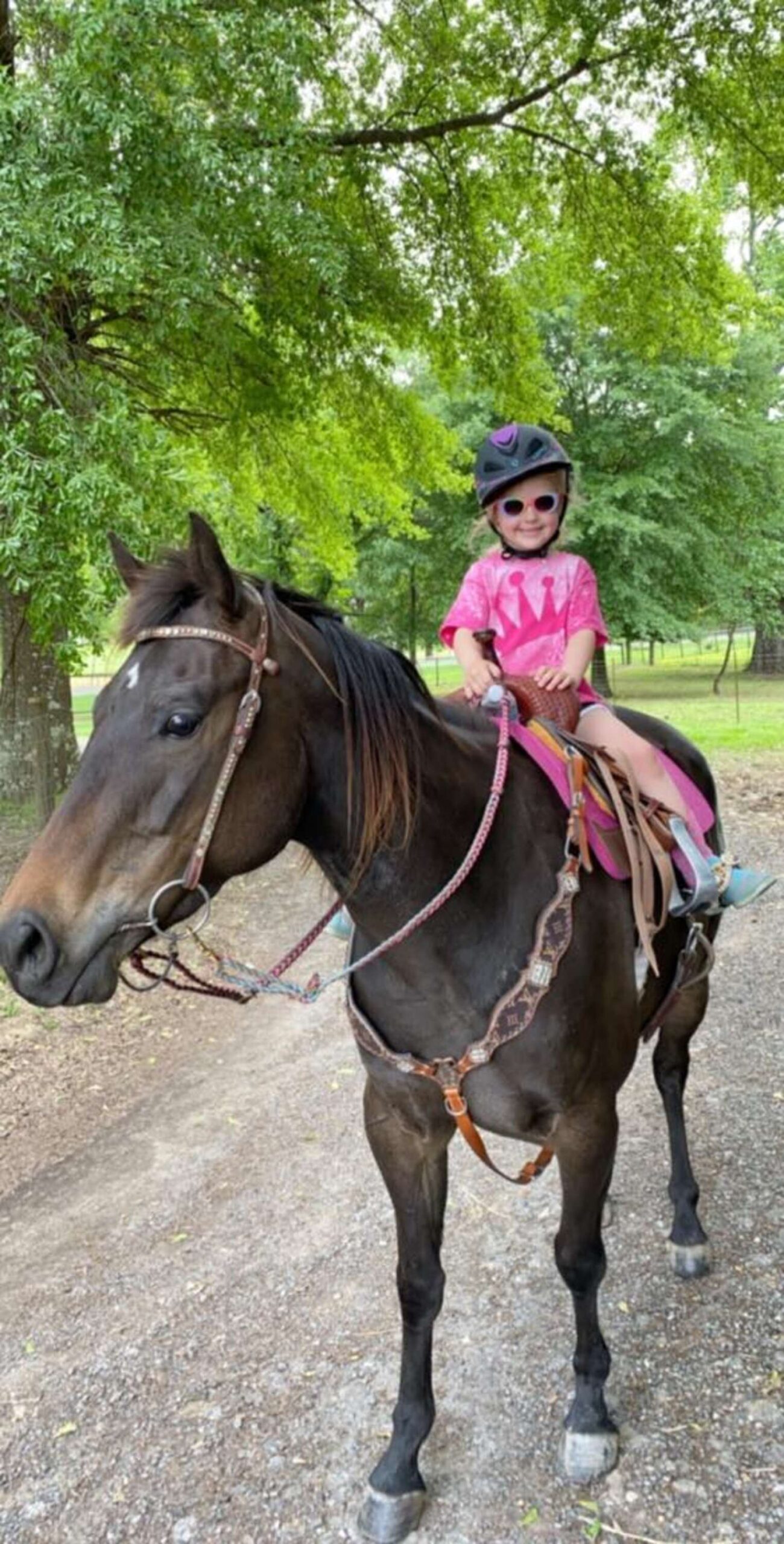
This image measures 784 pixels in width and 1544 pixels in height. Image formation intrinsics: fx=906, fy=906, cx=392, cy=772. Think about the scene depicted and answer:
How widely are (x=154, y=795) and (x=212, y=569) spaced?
1.33 feet

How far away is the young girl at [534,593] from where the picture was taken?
2.62 meters

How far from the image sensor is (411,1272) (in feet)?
7.88

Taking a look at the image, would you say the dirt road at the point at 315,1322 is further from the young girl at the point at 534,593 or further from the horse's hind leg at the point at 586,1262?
the young girl at the point at 534,593

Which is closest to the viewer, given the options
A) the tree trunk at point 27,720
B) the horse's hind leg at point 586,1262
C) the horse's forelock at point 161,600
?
the horse's forelock at point 161,600

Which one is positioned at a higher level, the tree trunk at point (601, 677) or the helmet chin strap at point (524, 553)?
the helmet chin strap at point (524, 553)

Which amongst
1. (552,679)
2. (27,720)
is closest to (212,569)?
(552,679)

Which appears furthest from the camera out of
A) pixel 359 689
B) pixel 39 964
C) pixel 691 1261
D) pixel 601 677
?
pixel 601 677

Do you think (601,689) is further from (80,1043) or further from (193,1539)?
(193,1539)

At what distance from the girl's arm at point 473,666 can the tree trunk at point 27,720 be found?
5975 mm

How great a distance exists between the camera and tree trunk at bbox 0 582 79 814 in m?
7.74

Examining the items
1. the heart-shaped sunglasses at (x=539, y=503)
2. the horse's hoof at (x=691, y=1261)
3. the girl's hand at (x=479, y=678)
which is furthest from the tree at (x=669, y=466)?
the girl's hand at (x=479, y=678)

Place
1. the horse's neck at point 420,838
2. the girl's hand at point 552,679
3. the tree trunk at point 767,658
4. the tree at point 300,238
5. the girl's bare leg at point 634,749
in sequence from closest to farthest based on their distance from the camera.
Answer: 1. the horse's neck at point 420,838
2. the girl's hand at point 552,679
3. the girl's bare leg at point 634,749
4. the tree at point 300,238
5. the tree trunk at point 767,658

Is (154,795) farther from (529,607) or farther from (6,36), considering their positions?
(6,36)

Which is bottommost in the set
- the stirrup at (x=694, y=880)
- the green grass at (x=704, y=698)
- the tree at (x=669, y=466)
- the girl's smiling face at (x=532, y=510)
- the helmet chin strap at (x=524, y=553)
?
the green grass at (x=704, y=698)
